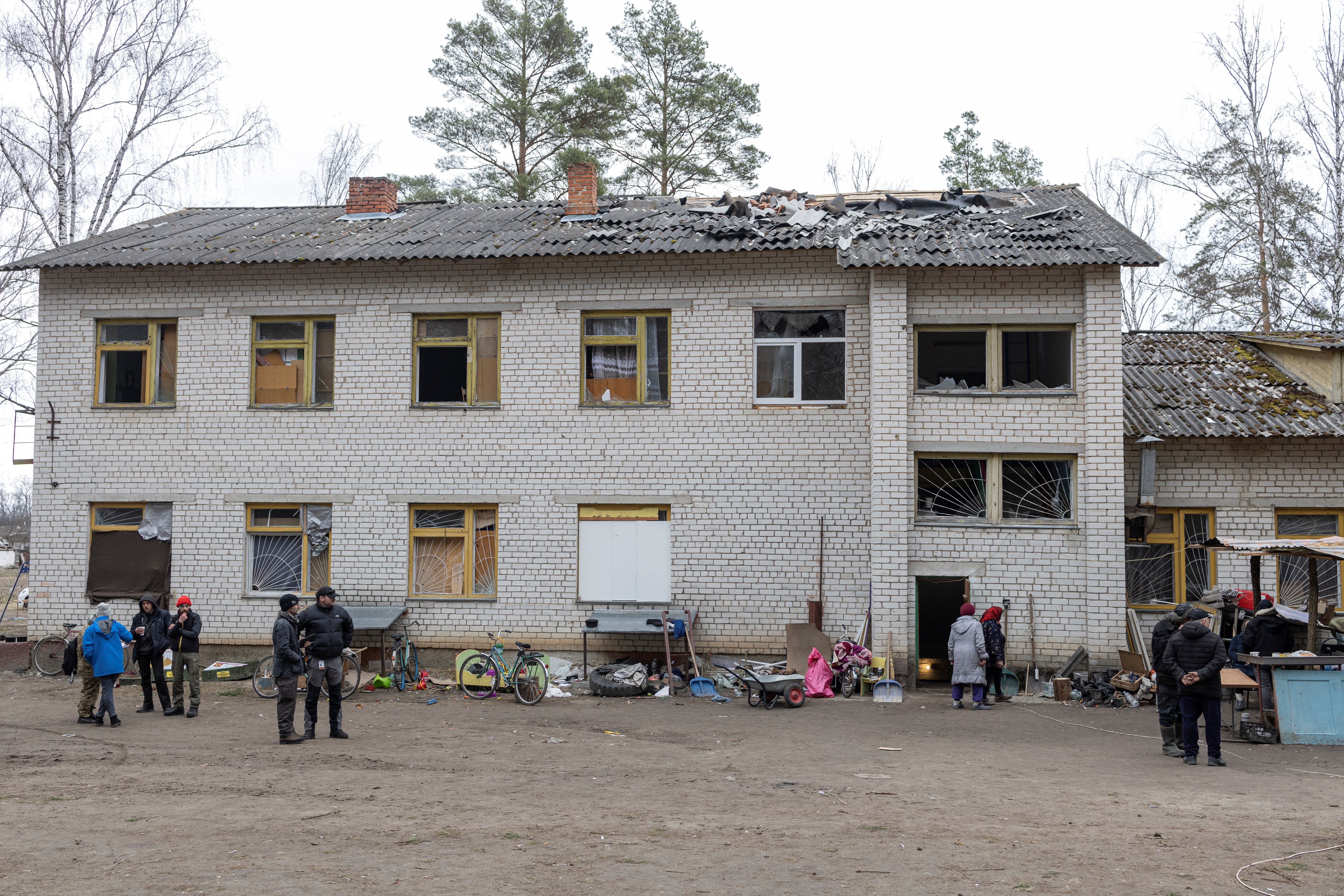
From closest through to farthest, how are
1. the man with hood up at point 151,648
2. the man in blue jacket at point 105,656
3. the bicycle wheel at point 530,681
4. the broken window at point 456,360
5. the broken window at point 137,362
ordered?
the man in blue jacket at point 105,656 < the man with hood up at point 151,648 < the bicycle wheel at point 530,681 < the broken window at point 456,360 < the broken window at point 137,362

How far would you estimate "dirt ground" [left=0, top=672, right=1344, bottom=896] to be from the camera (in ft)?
20.8

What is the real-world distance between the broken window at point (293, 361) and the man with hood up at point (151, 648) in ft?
14.0

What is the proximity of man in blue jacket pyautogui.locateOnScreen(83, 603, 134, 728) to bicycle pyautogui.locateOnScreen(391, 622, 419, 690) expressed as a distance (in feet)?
12.9

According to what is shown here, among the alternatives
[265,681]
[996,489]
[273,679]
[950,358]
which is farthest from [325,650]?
[950,358]

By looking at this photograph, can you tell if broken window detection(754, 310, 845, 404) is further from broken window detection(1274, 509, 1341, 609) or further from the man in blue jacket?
the man in blue jacket

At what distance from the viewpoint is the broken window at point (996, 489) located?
15.1 metres

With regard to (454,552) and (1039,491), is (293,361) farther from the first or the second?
(1039,491)

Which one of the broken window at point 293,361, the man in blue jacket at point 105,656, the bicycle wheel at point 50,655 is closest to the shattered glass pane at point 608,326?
the broken window at point 293,361

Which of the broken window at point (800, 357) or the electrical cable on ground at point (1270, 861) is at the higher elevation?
the broken window at point (800, 357)

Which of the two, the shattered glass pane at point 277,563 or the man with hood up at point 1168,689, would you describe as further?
the shattered glass pane at point 277,563

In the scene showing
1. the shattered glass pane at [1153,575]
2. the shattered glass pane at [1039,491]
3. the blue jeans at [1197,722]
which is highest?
the shattered glass pane at [1039,491]

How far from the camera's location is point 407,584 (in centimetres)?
1608

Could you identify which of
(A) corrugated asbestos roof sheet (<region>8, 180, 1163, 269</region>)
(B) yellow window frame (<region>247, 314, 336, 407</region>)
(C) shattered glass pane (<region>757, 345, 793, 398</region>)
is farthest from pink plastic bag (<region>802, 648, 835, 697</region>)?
(B) yellow window frame (<region>247, 314, 336, 407</region>)

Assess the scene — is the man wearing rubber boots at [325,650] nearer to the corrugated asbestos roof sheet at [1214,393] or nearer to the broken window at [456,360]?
the broken window at [456,360]
